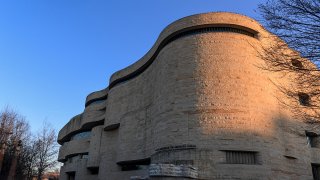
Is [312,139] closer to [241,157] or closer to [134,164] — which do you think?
[241,157]

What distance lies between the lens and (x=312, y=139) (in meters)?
27.3

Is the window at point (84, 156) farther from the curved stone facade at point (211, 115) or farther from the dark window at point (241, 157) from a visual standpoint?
the dark window at point (241, 157)

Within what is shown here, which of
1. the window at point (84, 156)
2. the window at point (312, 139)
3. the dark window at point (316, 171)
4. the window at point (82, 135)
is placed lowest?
the dark window at point (316, 171)

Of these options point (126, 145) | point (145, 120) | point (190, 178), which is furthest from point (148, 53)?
point (190, 178)

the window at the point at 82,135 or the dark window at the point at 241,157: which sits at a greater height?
the window at the point at 82,135

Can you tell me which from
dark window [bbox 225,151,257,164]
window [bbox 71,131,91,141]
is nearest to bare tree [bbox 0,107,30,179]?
window [bbox 71,131,91,141]

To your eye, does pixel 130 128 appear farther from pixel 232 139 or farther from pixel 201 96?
pixel 232 139

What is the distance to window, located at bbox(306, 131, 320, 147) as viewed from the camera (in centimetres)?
2676

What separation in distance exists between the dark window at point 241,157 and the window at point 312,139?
8.40 meters

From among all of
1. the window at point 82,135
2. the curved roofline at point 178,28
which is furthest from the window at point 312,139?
the window at point 82,135

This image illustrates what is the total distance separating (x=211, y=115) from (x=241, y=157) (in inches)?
146

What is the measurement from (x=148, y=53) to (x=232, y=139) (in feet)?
49.4

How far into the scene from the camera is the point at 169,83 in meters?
25.4

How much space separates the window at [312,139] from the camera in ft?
87.8
